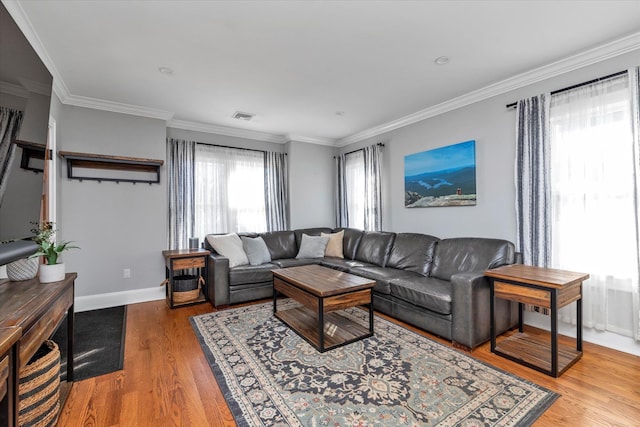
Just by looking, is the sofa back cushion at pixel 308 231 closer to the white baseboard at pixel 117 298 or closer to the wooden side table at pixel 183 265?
the wooden side table at pixel 183 265

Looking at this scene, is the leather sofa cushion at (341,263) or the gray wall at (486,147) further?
the leather sofa cushion at (341,263)

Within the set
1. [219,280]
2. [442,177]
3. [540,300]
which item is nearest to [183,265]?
[219,280]

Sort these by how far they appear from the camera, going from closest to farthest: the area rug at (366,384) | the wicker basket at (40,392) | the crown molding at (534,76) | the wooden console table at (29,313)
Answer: the wooden console table at (29,313), the wicker basket at (40,392), the area rug at (366,384), the crown molding at (534,76)

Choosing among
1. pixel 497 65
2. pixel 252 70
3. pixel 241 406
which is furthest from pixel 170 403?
pixel 497 65

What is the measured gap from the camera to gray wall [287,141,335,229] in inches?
208

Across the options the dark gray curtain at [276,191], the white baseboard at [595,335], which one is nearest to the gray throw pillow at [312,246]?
the dark gray curtain at [276,191]

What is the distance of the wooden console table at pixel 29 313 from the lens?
105 cm

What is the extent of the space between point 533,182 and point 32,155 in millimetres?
3992

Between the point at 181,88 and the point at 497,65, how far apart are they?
328cm

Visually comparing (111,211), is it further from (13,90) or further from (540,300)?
(540,300)

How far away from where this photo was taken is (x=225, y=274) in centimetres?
366

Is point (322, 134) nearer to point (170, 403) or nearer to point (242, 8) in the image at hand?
point (242, 8)

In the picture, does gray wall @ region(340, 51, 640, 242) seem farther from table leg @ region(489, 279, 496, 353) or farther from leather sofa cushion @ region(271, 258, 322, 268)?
leather sofa cushion @ region(271, 258, 322, 268)

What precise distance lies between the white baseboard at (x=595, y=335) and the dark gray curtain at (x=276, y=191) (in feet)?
12.3
